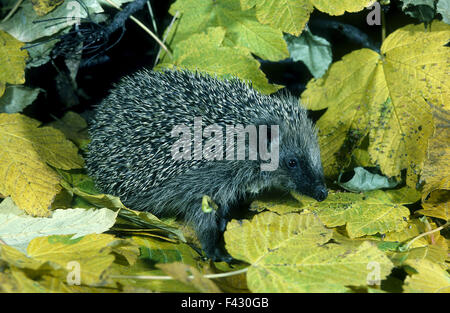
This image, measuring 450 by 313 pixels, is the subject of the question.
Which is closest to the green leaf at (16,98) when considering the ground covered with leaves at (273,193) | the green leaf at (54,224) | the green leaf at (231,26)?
the ground covered with leaves at (273,193)

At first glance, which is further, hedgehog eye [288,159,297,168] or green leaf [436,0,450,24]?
hedgehog eye [288,159,297,168]

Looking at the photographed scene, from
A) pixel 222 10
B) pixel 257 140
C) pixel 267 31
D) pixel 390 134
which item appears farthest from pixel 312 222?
pixel 222 10

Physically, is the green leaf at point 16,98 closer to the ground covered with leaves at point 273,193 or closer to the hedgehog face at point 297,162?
the ground covered with leaves at point 273,193

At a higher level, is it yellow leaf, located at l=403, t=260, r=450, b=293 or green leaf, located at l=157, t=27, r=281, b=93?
green leaf, located at l=157, t=27, r=281, b=93

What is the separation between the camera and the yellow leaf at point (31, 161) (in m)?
2.85

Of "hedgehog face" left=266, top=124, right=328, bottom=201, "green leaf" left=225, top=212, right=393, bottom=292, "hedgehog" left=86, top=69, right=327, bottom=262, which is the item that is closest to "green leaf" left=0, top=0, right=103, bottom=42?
"hedgehog" left=86, top=69, right=327, bottom=262

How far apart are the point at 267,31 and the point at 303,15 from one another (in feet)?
1.26

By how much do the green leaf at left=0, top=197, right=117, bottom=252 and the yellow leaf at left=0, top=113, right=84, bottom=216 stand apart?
7cm

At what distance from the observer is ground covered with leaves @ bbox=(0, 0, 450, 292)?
7.51 ft

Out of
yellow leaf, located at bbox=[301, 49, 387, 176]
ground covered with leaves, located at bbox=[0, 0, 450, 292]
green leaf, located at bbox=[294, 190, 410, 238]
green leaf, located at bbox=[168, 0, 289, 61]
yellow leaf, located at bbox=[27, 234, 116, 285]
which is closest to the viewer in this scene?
yellow leaf, located at bbox=[27, 234, 116, 285]

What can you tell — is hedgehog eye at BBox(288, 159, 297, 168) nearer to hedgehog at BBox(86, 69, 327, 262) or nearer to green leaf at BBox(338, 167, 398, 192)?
hedgehog at BBox(86, 69, 327, 262)

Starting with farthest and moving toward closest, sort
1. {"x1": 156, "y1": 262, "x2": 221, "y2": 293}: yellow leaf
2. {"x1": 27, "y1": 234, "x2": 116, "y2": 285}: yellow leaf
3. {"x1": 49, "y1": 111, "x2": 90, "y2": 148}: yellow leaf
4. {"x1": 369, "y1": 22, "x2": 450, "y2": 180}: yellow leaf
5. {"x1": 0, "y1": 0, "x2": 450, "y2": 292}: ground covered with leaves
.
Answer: {"x1": 49, "y1": 111, "x2": 90, "y2": 148}: yellow leaf
{"x1": 369, "y1": 22, "x2": 450, "y2": 180}: yellow leaf
{"x1": 0, "y1": 0, "x2": 450, "y2": 292}: ground covered with leaves
{"x1": 27, "y1": 234, "x2": 116, "y2": 285}: yellow leaf
{"x1": 156, "y1": 262, "x2": 221, "y2": 293}: yellow leaf

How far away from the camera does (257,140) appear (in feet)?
10.5

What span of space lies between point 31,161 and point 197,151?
1085mm
